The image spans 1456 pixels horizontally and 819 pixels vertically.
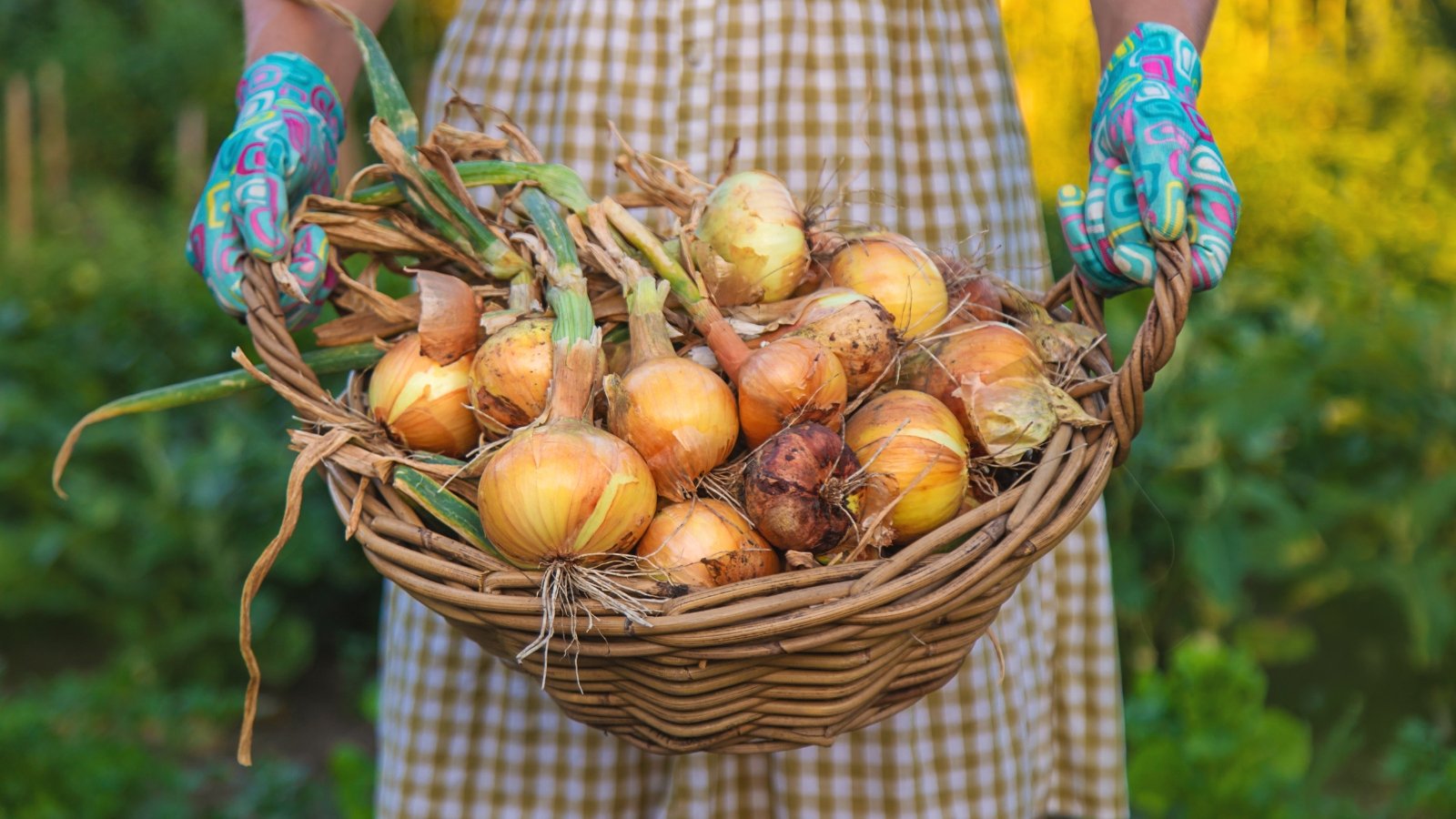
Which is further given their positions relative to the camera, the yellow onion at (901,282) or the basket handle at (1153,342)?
the yellow onion at (901,282)

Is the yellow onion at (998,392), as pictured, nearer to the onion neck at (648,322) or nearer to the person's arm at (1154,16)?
the onion neck at (648,322)

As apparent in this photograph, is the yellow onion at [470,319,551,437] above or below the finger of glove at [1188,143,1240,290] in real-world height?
below

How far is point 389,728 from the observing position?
1318 mm

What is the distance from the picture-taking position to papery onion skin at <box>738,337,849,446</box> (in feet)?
2.81

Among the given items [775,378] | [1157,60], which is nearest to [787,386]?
[775,378]

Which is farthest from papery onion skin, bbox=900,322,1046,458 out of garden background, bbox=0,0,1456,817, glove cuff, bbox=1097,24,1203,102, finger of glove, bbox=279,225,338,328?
garden background, bbox=0,0,1456,817

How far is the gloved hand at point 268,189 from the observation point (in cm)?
99

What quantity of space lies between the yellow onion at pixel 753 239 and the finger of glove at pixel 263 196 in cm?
33

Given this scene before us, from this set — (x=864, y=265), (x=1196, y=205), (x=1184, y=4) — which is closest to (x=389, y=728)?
(x=864, y=265)

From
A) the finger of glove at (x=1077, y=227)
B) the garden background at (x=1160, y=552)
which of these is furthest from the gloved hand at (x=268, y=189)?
the garden background at (x=1160, y=552)

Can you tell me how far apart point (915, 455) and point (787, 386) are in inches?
4.0

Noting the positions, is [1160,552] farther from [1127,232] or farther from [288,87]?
[288,87]

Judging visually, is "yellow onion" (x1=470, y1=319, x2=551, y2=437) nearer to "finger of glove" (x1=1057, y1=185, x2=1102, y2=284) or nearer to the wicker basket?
the wicker basket

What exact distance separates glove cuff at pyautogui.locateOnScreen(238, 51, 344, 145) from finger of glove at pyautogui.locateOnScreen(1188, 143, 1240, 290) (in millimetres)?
749
